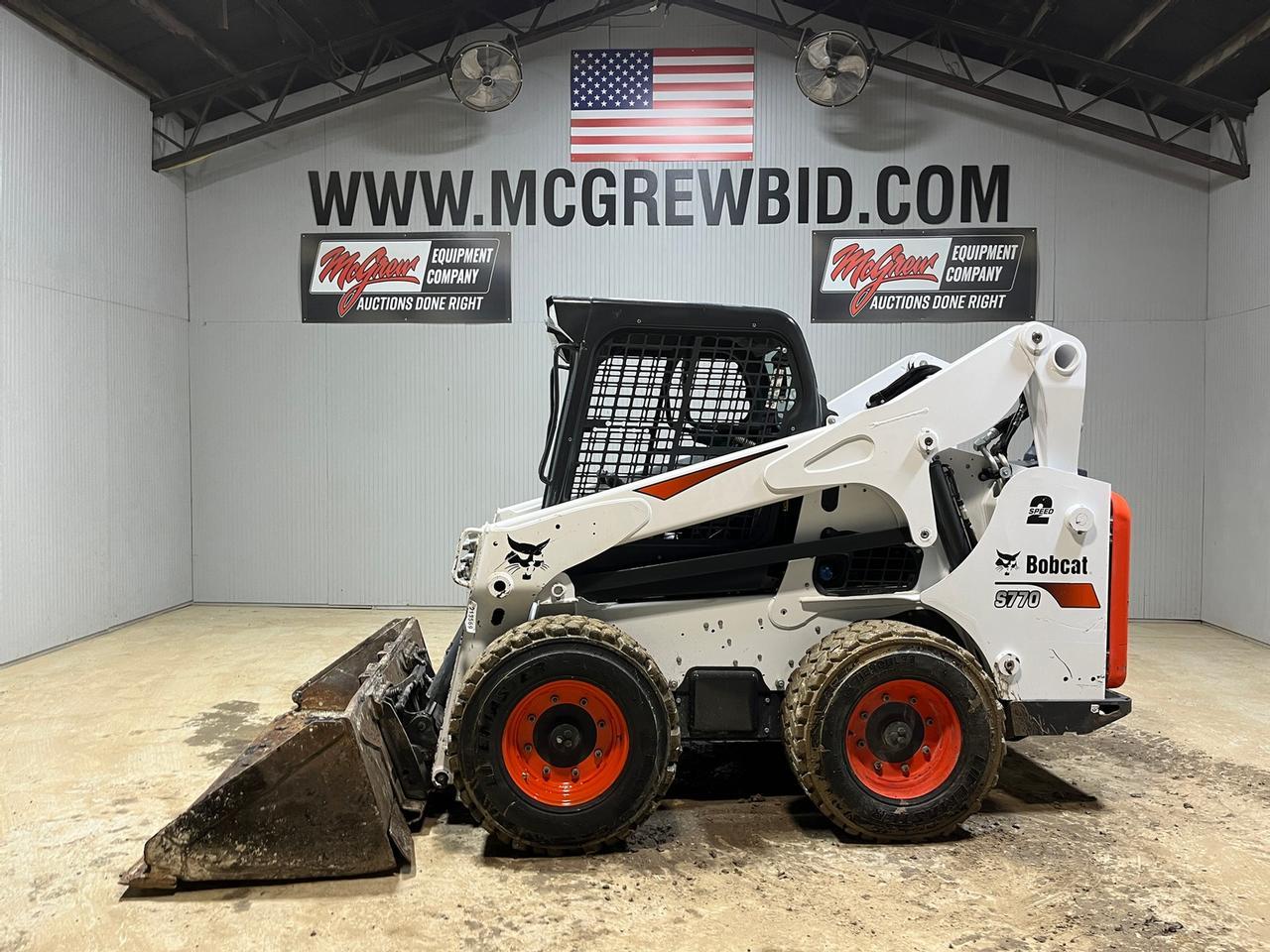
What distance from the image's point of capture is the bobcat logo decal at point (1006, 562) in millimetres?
3859

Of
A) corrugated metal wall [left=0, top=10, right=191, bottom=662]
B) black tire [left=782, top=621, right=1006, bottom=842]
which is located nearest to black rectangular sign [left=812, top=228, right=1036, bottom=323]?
black tire [left=782, top=621, right=1006, bottom=842]

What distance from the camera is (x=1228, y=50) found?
7441 millimetres

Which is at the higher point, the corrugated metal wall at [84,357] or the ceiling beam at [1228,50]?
the ceiling beam at [1228,50]

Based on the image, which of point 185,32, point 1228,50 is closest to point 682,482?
point 1228,50

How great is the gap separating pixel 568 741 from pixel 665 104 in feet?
24.1

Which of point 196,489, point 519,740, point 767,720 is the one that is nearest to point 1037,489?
point 767,720

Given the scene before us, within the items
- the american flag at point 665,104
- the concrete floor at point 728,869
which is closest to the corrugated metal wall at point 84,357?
the concrete floor at point 728,869

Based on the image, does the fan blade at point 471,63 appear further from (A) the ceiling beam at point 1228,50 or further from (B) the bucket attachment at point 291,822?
(B) the bucket attachment at point 291,822

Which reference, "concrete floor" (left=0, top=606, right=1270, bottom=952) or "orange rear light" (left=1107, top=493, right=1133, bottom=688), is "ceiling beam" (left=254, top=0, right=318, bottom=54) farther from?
"orange rear light" (left=1107, top=493, right=1133, bottom=688)

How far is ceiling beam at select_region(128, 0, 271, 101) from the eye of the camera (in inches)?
296

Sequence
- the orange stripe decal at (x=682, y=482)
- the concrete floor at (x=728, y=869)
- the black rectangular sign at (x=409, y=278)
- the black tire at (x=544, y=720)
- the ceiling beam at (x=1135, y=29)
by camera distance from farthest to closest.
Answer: the black rectangular sign at (x=409, y=278)
the ceiling beam at (x=1135, y=29)
the orange stripe decal at (x=682, y=482)
the black tire at (x=544, y=720)
the concrete floor at (x=728, y=869)

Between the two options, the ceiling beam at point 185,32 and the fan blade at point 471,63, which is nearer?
the ceiling beam at point 185,32

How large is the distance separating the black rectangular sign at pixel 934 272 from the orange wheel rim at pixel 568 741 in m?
6.45

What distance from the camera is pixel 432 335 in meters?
9.05
